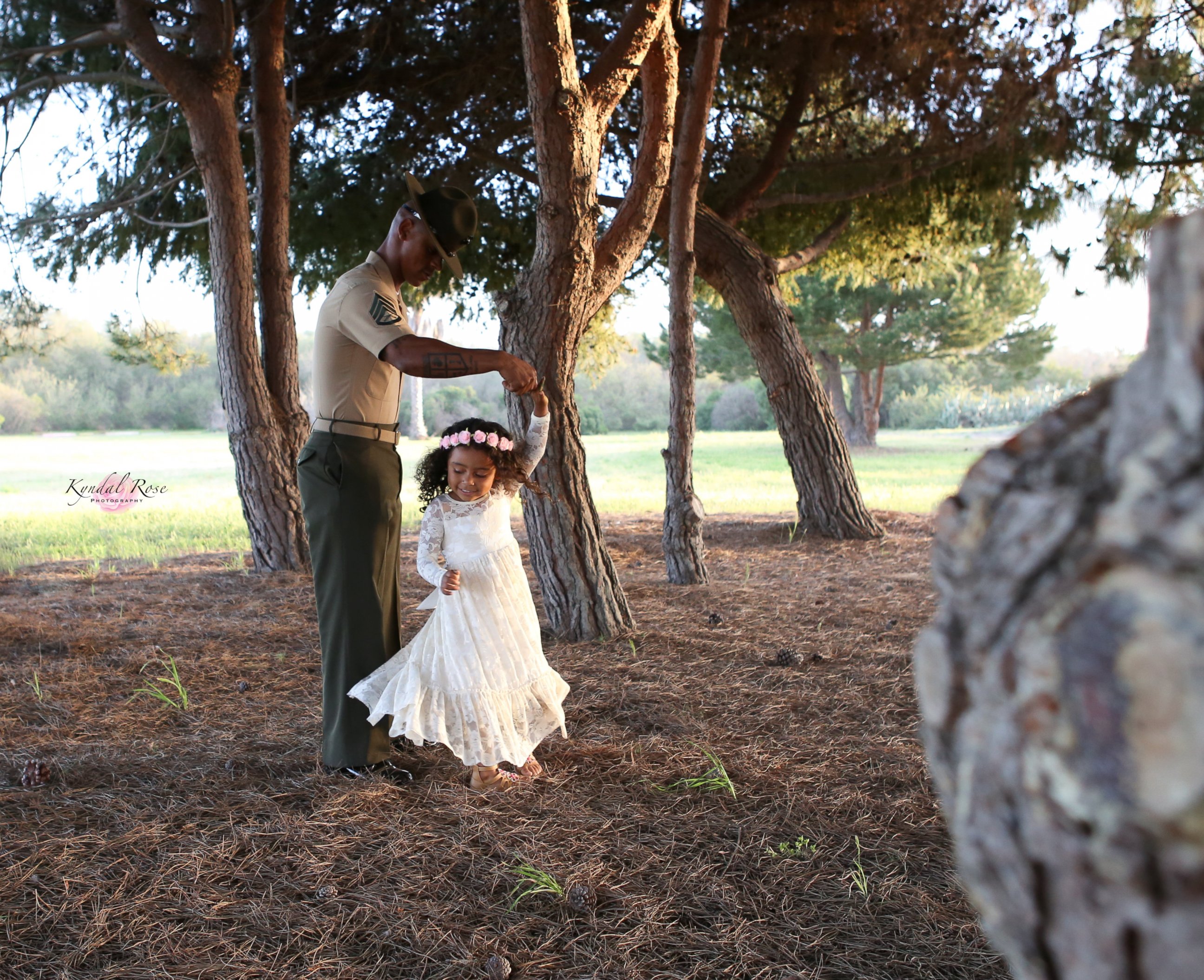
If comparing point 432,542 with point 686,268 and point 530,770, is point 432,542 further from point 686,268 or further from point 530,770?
point 686,268

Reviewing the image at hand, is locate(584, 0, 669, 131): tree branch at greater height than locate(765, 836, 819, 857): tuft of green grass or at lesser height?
greater

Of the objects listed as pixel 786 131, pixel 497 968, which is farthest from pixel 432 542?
pixel 786 131

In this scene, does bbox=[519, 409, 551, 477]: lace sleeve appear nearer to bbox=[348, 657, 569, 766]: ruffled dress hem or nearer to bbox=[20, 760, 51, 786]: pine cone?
bbox=[348, 657, 569, 766]: ruffled dress hem

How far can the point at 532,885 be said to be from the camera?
7.40 feet

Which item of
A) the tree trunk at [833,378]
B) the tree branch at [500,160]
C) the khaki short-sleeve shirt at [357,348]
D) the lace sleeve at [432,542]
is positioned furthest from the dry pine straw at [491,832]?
the tree trunk at [833,378]

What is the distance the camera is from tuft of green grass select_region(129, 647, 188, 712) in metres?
3.65

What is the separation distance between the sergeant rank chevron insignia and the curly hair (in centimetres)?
43

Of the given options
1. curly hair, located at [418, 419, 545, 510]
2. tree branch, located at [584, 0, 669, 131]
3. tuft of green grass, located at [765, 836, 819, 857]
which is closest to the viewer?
tuft of green grass, located at [765, 836, 819, 857]

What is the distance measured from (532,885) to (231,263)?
5.39 m

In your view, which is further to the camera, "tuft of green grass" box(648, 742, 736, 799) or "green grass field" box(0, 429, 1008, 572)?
"green grass field" box(0, 429, 1008, 572)

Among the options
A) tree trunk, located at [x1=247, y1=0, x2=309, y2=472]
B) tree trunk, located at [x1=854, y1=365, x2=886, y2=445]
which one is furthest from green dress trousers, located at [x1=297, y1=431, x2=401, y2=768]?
tree trunk, located at [x1=854, y1=365, x2=886, y2=445]

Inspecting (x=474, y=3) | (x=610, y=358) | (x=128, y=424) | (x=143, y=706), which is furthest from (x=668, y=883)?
(x=128, y=424)

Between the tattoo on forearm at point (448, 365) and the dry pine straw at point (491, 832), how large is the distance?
129 cm
